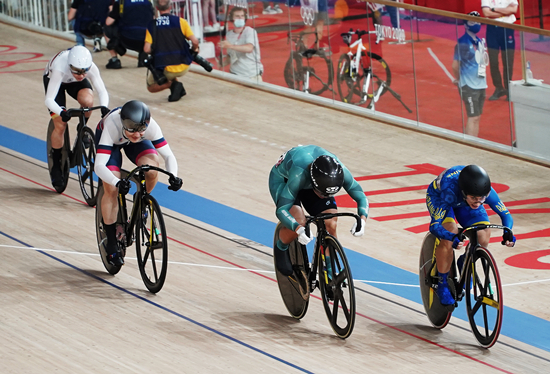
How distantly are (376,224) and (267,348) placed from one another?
2.75m

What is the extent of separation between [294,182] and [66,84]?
3.29 m

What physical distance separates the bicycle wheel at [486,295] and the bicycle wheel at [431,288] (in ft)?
0.77

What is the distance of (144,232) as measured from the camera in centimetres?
533

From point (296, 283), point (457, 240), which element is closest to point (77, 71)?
point (296, 283)

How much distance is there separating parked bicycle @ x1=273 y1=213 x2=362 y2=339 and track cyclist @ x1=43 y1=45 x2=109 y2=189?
2377 millimetres

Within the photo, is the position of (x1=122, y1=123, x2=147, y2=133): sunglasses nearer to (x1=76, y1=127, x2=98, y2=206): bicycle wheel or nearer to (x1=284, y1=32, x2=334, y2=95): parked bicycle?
(x1=76, y1=127, x2=98, y2=206): bicycle wheel

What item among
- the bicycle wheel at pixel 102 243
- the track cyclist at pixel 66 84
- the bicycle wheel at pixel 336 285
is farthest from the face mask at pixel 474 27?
the bicycle wheel at pixel 336 285

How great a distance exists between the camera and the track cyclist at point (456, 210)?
446 cm

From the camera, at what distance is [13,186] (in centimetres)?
789

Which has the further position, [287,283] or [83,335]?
[287,283]

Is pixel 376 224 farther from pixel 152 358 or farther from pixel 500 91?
pixel 152 358

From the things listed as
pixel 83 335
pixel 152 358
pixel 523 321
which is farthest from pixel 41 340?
pixel 523 321

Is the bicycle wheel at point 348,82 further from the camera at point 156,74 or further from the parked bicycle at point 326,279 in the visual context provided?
the parked bicycle at point 326,279

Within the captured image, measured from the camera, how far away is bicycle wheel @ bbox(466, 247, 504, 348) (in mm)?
4531
